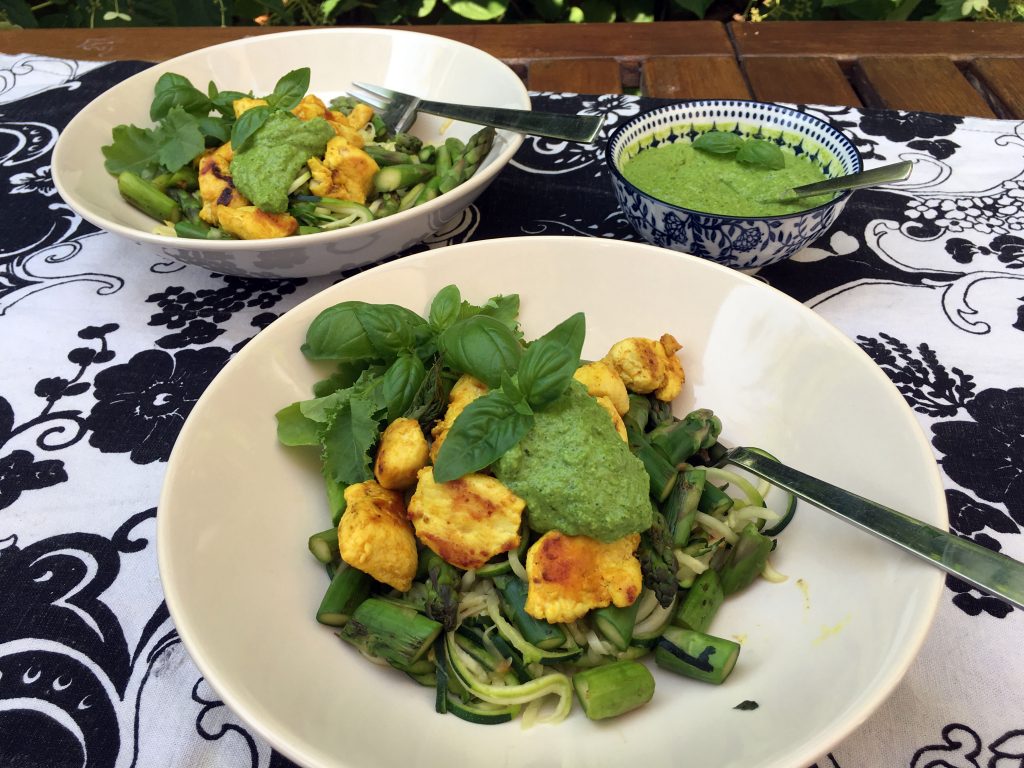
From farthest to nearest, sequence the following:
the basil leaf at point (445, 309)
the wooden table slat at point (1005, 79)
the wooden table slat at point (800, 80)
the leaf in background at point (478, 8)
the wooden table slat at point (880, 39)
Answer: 1. the leaf in background at point (478, 8)
2. the wooden table slat at point (880, 39)
3. the wooden table slat at point (800, 80)
4. the wooden table slat at point (1005, 79)
5. the basil leaf at point (445, 309)

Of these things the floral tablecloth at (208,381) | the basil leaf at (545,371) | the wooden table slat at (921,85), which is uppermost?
the wooden table slat at (921,85)

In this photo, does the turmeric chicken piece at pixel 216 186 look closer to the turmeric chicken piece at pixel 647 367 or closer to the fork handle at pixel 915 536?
the turmeric chicken piece at pixel 647 367

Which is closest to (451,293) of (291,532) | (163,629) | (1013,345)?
(291,532)

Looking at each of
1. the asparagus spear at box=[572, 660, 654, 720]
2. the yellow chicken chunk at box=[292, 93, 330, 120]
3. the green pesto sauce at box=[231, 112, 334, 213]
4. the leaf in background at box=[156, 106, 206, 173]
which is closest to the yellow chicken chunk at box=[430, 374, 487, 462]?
the asparagus spear at box=[572, 660, 654, 720]

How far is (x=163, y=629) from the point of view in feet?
5.30

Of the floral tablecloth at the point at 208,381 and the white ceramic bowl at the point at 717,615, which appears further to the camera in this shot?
the floral tablecloth at the point at 208,381

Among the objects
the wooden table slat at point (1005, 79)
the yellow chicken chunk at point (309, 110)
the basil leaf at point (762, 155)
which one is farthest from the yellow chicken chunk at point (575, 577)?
the wooden table slat at point (1005, 79)

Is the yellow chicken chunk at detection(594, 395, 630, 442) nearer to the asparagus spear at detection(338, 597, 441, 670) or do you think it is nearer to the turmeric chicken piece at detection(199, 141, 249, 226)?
the asparagus spear at detection(338, 597, 441, 670)

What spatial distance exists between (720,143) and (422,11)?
11.6ft

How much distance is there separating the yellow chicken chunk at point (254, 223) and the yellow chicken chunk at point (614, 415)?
48.9 inches

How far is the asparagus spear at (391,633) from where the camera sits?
1.39 m

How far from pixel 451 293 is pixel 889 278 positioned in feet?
5.14

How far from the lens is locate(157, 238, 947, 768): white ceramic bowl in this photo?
3.92 feet

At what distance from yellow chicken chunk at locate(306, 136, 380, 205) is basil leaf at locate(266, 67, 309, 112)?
29cm
